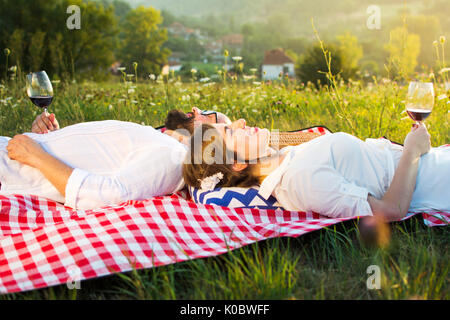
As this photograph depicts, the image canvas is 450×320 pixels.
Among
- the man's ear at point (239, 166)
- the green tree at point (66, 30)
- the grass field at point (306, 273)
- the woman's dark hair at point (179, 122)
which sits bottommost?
the grass field at point (306, 273)

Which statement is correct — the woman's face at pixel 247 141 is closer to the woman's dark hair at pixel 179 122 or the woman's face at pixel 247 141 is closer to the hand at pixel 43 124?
the woman's dark hair at pixel 179 122

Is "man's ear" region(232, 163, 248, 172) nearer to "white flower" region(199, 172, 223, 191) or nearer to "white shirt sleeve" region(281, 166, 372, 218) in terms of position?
"white flower" region(199, 172, 223, 191)

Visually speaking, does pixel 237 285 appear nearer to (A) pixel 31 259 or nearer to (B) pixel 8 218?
(A) pixel 31 259

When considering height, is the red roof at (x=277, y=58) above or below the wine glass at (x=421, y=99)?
above

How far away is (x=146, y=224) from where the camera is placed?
2.11 metres

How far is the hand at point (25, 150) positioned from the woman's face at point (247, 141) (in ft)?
3.46

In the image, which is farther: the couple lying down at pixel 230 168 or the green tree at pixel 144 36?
the green tree at pixel 144 36

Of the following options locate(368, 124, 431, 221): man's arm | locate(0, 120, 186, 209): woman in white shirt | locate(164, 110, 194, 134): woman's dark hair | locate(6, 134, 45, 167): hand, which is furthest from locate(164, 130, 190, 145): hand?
locate(368, 124, 431, 221): man's arm

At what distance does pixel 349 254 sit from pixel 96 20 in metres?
30.1

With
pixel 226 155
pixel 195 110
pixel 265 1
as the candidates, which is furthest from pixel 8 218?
pixel 265 1

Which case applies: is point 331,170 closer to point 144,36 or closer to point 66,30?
point 66,30

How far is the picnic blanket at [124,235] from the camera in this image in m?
1.87

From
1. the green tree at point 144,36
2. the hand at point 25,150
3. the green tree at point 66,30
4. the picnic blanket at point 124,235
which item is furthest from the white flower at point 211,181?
the green tree at point 144,36

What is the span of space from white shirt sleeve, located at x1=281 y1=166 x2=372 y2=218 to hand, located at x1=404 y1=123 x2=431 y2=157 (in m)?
0.43
